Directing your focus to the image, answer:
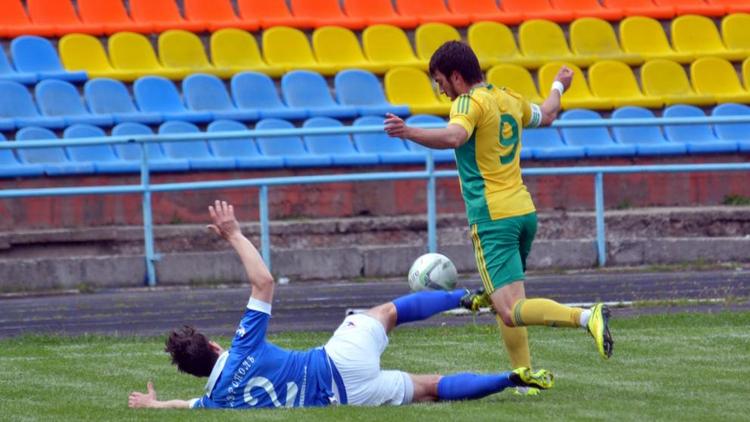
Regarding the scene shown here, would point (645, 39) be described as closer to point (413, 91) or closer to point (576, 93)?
point (576, 93)

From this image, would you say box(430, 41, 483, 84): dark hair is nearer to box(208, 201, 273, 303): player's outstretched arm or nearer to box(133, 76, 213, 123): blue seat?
box(208, 201, 273, 303): player's outstretched arm

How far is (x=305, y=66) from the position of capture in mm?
19500

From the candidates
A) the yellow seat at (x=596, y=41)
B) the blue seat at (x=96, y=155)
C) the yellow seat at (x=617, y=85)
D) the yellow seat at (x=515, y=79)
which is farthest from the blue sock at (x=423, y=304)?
the yellow seat at (x=596, y=41)

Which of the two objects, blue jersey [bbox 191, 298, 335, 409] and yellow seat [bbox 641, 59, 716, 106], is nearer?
blue jersey [bbox 191, 298, 335, 409]

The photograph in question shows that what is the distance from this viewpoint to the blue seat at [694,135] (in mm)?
18578

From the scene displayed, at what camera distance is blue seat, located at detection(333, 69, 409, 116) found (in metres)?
18.9

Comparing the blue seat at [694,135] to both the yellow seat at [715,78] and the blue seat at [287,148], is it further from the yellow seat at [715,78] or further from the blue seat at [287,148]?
the blue seat at [287,148]

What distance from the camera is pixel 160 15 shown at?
20.3m

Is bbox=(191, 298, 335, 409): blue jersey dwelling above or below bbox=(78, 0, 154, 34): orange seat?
below

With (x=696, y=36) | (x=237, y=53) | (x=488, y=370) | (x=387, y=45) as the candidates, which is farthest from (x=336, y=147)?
(x=488, y=370)

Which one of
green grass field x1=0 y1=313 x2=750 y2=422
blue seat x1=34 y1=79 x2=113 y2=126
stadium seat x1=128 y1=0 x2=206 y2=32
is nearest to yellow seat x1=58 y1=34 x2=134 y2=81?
blue seat x1=34 y1=79 x2=113 y2=126

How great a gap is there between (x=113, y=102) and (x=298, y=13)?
366 cm

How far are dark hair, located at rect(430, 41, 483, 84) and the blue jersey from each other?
5.31 ft

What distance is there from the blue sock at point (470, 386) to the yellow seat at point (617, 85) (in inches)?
495
